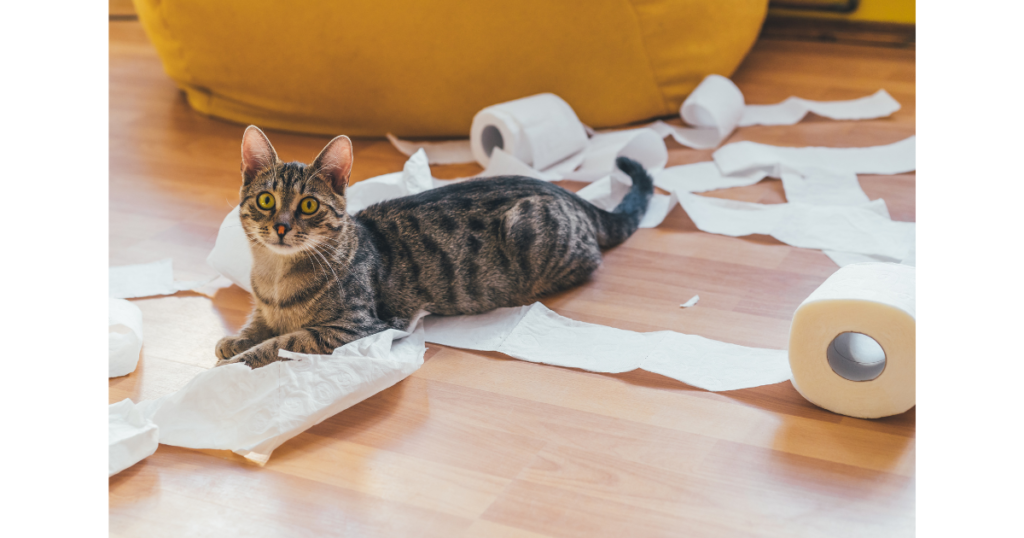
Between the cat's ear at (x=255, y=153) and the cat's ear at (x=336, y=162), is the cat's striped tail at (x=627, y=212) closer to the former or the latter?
the cat's ear at (x=336, y=162)

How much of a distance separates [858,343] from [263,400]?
1.04 m

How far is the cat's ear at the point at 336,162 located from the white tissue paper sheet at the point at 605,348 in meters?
0.37

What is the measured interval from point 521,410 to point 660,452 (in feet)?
0.86

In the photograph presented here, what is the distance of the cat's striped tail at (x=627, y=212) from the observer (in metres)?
2.04

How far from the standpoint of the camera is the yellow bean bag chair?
2.66 metres

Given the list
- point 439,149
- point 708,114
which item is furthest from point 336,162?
point 708,114

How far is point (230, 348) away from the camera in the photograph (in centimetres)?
160

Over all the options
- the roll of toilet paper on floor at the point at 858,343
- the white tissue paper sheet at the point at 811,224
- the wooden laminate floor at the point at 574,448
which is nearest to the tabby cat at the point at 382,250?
the wooden laminate floor at the point at 574,448

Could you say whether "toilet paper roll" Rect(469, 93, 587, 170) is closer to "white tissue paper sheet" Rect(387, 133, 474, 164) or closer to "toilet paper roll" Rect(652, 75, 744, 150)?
"white tissue paper sheet" Rect(387, 133, 474, 164)

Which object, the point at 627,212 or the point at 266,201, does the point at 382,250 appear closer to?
the point at 266,201

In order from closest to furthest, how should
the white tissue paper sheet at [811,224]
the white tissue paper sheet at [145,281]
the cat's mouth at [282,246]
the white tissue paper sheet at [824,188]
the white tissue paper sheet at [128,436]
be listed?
the white tissue paper sheet at [128,436] → the cat's mouth at [282,246] → the white tissue paper sheet at [145,281] → the white tissue paper sheet at [811,224] → the white tissue paper sheet at [824,188]

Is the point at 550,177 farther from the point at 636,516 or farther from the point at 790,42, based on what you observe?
the point at 790,42

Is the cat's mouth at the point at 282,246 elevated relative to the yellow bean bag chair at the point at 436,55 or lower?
lower

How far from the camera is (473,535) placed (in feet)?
3.82
